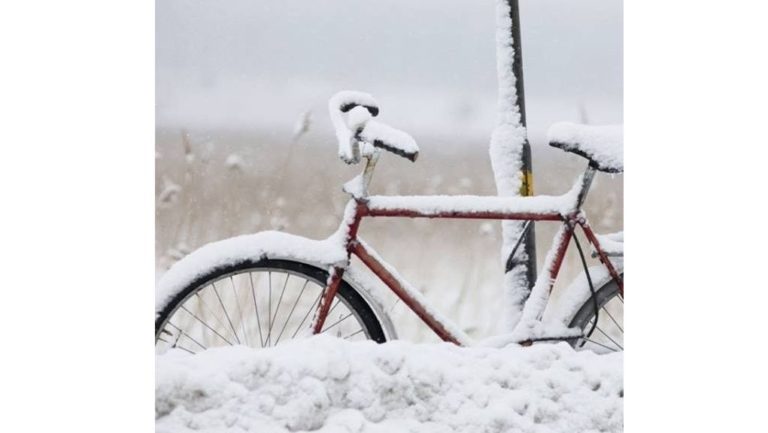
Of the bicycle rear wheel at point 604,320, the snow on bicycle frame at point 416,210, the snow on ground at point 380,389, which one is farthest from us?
the bicycle rear wheel at point 604,320

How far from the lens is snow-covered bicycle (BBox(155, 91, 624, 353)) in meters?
2.36

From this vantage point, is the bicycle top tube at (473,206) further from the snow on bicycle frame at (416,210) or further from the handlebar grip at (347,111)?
the handlebar grip at (347,111)

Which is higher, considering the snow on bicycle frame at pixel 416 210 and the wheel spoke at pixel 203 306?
the snow on bicycle frame at pixel 416 210

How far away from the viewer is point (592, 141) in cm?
246

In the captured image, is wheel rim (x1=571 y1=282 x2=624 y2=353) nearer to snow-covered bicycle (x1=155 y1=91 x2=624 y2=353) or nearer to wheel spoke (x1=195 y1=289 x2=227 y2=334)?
snow-covered bicycle (x1=155 y1=91 x2=624 y2=353)

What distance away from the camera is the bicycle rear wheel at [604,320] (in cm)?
251

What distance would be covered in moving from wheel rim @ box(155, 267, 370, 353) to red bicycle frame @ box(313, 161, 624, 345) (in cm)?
4

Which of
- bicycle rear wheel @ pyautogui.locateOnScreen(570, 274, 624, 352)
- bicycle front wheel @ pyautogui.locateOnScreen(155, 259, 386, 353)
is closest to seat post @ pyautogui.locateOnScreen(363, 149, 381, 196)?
bicycle front wheel @ pyautogui.locateOnScreen(155, 259, 386, 353)

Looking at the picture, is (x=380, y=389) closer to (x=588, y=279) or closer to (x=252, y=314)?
(x=252, y=314)

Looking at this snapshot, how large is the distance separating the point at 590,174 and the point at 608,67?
0.85ft

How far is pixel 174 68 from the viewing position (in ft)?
7.70
